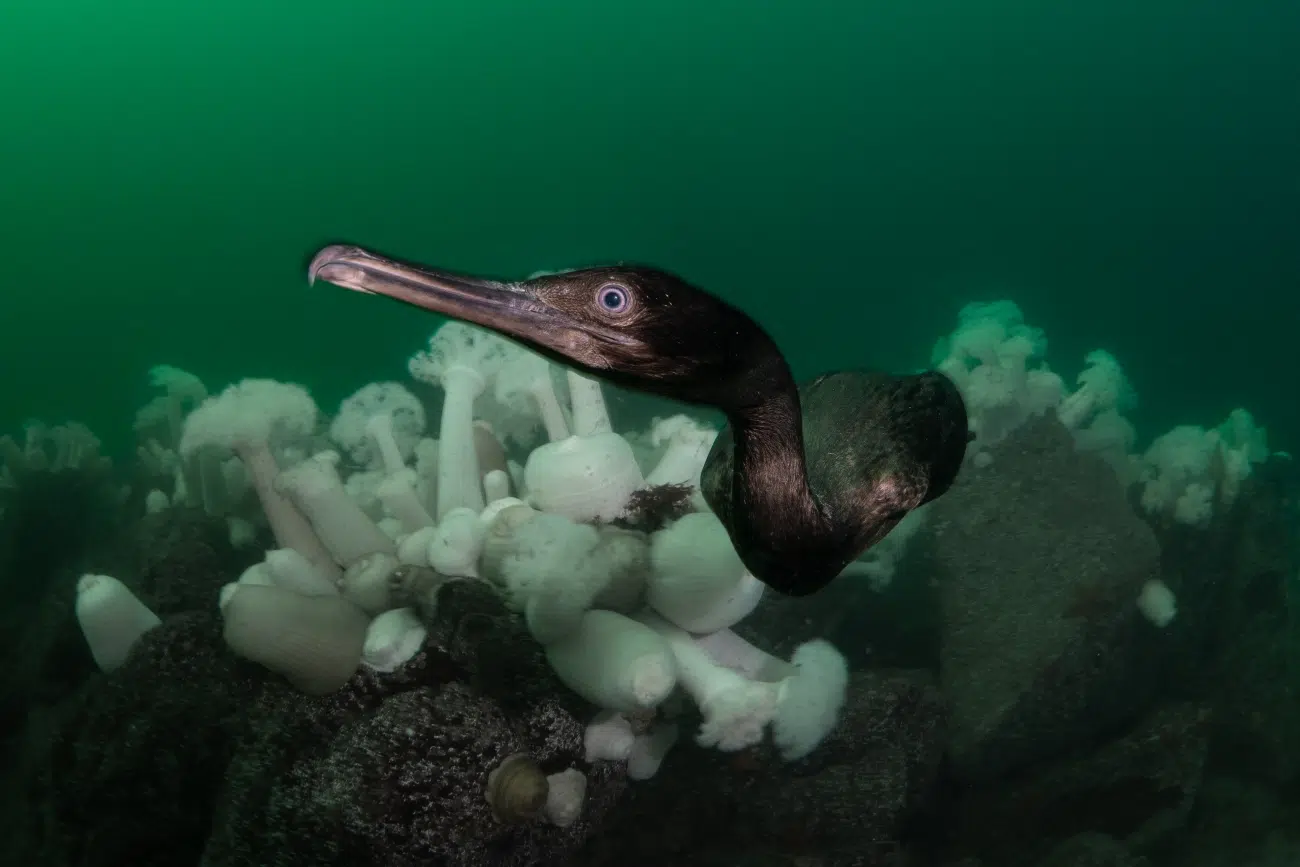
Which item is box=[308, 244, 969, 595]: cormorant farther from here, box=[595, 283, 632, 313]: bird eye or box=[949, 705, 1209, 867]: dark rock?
box=[949, 705, 1209, 867]: dark rock

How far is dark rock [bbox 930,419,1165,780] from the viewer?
235 inches

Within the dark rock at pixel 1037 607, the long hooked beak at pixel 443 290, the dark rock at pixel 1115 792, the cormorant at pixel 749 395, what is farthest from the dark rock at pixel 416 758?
the dark rock at pixel 1115 792

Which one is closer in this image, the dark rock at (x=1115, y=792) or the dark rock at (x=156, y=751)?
the dark rock at (x=156, y=751)

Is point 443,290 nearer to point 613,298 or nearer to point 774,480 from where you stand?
point 613,298

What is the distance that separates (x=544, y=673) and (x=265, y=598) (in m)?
1.47

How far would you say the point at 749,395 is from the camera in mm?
2197

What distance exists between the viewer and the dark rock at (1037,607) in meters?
5.98

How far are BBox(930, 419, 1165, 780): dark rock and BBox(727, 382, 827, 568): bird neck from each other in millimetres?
4442

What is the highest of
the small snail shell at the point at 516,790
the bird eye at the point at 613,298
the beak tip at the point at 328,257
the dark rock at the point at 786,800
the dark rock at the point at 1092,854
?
the beak tip at the point at 328,257

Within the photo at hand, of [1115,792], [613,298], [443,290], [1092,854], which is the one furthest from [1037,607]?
[443,290]

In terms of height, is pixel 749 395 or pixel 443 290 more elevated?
pixel 443 290

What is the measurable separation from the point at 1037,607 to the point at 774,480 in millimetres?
5218

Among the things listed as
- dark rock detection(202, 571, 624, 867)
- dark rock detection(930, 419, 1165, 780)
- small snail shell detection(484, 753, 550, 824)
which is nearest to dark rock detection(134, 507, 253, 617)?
dark rock detection(202, 571, 624, 867)

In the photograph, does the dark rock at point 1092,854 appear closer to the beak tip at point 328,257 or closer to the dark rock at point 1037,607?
the dark rock at point 1037,607
